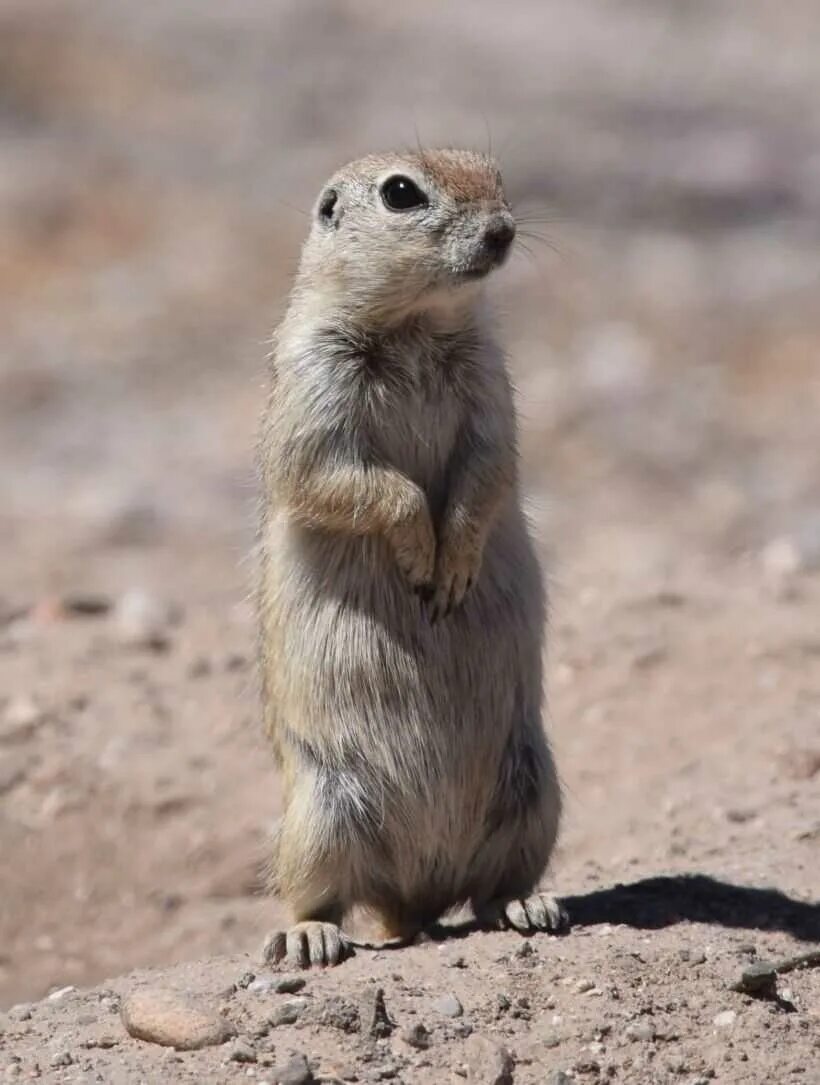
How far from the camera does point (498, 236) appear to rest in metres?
4.18

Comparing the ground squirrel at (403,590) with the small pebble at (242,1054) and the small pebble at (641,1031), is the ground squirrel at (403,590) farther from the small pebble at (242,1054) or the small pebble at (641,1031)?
the small pebble at (242,1054)

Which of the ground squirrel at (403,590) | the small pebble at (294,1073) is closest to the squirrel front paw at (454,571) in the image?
the ground squirrel at (403,590)

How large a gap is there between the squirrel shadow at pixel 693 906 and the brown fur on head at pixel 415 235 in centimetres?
143

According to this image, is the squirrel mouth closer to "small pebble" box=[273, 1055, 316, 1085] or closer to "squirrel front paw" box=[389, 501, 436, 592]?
"squirrel front paw" box=[389, 501, 436, 592]

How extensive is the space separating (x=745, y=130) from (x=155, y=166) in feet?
12.1

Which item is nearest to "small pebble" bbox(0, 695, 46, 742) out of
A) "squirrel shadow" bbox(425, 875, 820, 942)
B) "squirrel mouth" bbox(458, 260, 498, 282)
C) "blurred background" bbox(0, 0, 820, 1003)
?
"blurred background" bbox(0, 0, 820, 1003)

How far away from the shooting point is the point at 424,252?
4.27 m

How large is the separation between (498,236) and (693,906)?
1.58 metres

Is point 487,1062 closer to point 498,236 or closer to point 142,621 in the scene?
point 498,236

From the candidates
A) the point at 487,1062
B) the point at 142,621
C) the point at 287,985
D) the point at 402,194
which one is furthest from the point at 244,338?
the point at 487,1062

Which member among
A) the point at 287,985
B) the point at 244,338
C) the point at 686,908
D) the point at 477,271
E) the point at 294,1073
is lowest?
the point at 294,1073

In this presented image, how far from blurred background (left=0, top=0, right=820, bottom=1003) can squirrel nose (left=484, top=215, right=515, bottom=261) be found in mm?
408

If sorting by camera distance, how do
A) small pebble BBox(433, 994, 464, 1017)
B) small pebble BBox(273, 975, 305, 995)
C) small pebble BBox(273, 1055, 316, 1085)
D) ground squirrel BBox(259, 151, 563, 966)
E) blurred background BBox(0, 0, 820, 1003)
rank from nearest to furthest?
1. small pebble BBox(273, 1055, 316, 1085)
2. small pebble BBox(433, 994, 464, 1017)
3. small pebble BBox(273, 975, 305, 995)
4. ground squirrel BBox(259, 151, 563, 966)
5. blurred background BBox(0, 0, 820, 1003)

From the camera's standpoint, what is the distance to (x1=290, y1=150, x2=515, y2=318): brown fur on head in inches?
165
